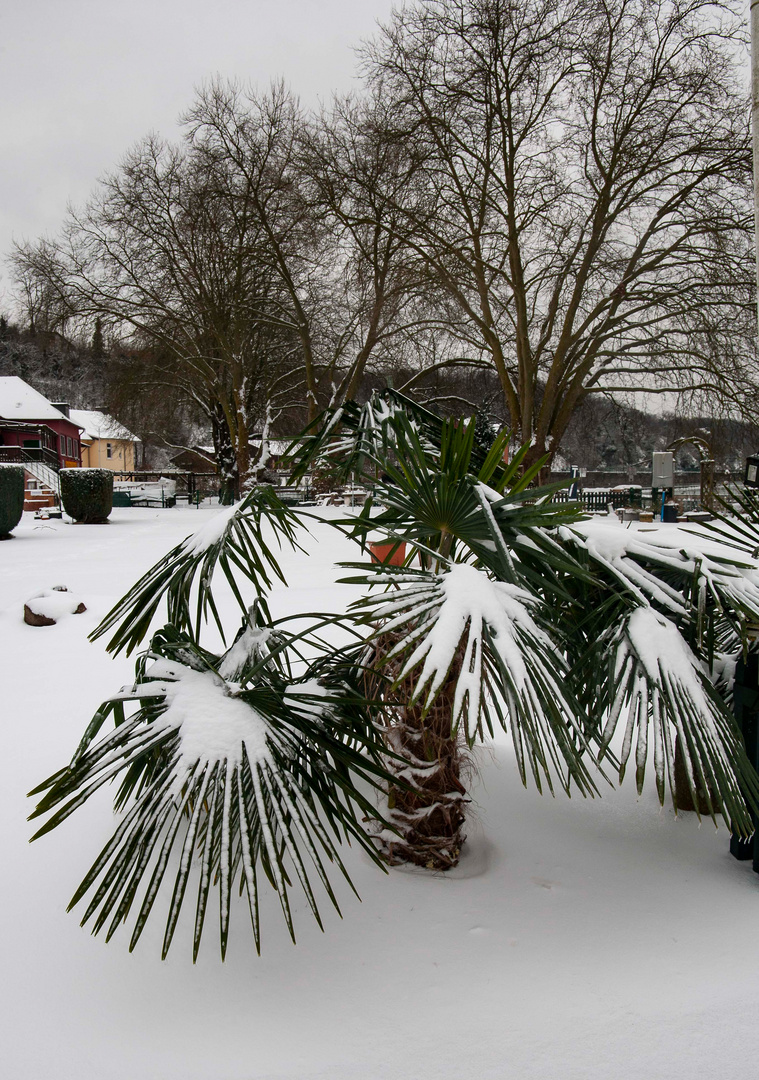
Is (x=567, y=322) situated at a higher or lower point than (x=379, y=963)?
higher

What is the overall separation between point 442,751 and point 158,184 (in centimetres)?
2376

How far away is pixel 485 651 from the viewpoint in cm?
178

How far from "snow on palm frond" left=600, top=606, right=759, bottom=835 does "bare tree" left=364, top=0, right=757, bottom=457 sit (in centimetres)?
1529

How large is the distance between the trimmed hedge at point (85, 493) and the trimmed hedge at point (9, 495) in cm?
307

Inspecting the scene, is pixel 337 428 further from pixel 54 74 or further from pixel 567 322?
pixel 567 322

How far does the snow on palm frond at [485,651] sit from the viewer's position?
1472 mm

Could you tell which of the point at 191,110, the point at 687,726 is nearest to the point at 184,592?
the point at 687,726

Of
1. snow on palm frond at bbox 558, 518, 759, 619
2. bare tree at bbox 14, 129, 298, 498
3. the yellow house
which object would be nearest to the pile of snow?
snow on palm frond at bbox 558, 518, 759, 619

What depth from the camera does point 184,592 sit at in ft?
6.98

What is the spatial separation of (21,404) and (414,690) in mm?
36951

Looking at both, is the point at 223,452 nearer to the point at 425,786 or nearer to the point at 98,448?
the point at 425,786

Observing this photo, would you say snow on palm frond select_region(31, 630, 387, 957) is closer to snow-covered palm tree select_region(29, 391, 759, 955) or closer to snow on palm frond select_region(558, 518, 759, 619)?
snow-covered palm tree select_region(29, 391, 759, 955)

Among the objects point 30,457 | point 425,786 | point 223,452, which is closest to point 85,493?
point 30,457

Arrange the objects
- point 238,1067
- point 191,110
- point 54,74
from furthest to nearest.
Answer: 1. point 191,110
2. point 54,74
3. point 238,1067
